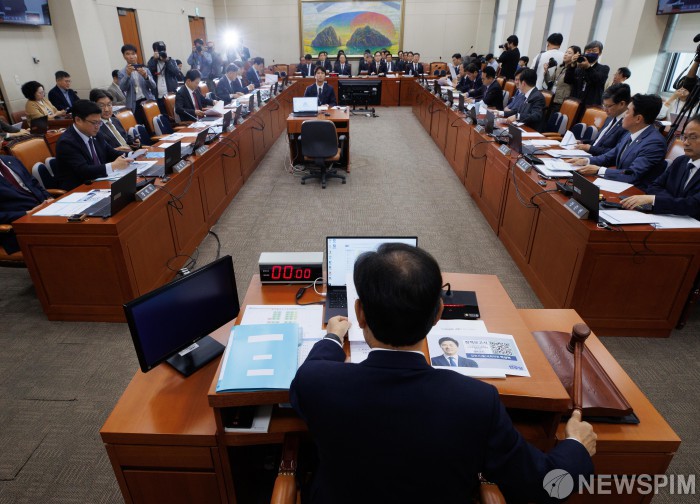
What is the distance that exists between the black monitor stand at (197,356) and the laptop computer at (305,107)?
4693 mm

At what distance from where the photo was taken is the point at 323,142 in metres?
5.19

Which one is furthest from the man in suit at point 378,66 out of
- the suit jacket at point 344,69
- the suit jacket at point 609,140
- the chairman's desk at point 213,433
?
the chairman's desk at point 213,433

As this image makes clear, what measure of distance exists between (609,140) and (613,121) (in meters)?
0.25

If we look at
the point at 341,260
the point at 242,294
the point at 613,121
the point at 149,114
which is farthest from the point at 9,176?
the point at 613,121

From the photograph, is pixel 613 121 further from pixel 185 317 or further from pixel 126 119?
pixel 126 119

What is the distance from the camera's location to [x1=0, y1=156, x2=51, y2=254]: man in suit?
9.30 ft

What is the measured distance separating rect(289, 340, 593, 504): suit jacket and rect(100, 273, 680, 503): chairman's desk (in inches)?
15.7

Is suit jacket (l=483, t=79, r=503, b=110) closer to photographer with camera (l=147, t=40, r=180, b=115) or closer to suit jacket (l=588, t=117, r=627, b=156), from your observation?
suit jacket (l=588, t=117, r=627, b=156)

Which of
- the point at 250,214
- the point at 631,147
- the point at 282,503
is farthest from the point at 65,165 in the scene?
the point at 631,147

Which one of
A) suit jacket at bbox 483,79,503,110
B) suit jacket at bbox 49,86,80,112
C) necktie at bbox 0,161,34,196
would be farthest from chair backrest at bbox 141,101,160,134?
suit jacket at bbox 483,79,503,110

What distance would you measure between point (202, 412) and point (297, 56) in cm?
1342

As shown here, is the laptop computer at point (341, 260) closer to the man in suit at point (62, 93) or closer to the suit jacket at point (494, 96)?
the suit jacket at point (494, 96)

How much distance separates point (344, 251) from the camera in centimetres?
179

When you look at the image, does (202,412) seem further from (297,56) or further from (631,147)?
(297,56)
